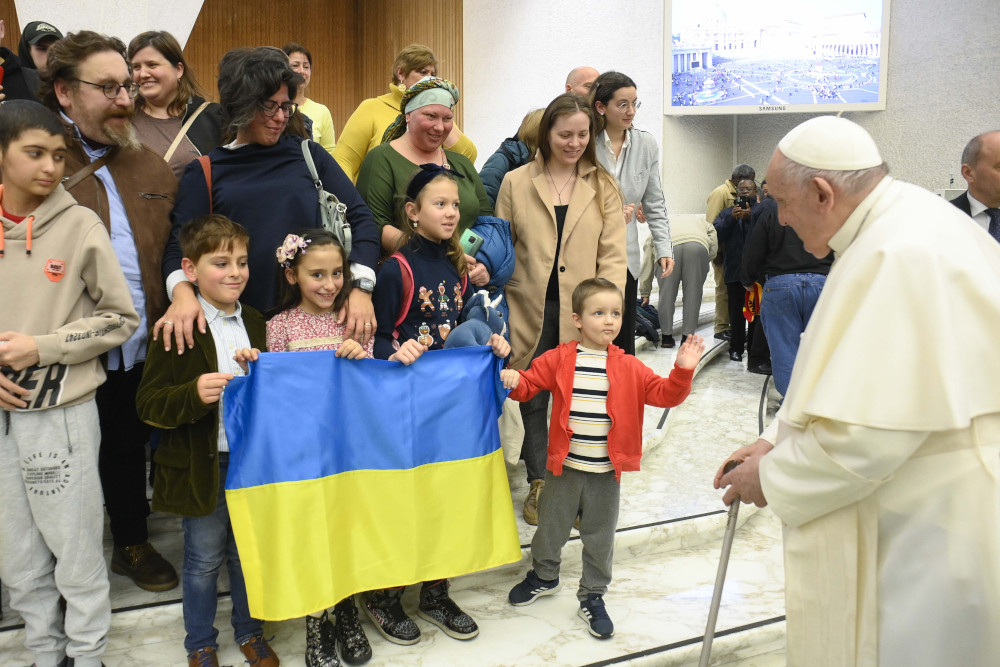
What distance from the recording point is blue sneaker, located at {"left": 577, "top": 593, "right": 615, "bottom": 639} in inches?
124

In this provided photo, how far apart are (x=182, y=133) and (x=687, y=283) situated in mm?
5325

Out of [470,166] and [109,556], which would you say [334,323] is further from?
[109,556]

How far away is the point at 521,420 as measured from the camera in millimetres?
3953

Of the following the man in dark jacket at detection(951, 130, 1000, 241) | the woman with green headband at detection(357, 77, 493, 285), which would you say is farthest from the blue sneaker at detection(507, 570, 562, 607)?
the man in dark jacket at detection(951, 130, 1000, 241)

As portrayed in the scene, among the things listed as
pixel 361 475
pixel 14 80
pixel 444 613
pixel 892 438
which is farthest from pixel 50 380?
pixel 892 438

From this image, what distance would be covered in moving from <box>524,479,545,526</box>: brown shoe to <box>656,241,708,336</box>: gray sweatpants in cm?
384

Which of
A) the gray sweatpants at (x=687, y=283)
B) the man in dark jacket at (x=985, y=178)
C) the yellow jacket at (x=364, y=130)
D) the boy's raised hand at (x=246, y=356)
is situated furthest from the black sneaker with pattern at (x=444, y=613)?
the gray sweatpants at (x=687, y=283)

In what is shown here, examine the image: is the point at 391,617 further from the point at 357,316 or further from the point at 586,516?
the point at 357,316

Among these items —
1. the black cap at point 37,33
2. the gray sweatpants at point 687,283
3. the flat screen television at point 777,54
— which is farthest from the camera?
the flat screen television at point 777,54

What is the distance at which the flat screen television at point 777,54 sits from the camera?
31.3ft

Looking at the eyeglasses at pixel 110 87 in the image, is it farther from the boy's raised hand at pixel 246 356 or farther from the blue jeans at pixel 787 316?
the blue jeans at pixel 787 316

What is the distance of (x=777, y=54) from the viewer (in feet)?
31.8

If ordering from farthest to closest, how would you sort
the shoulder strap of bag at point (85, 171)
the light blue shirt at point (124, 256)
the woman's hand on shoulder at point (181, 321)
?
the light blue shirt at point (124, 256) → the shoulder strap of bag at point (85, 171) → the woman's hand on shoulder at point (181, 321)

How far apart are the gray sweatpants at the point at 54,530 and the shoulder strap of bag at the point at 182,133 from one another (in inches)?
43.2
